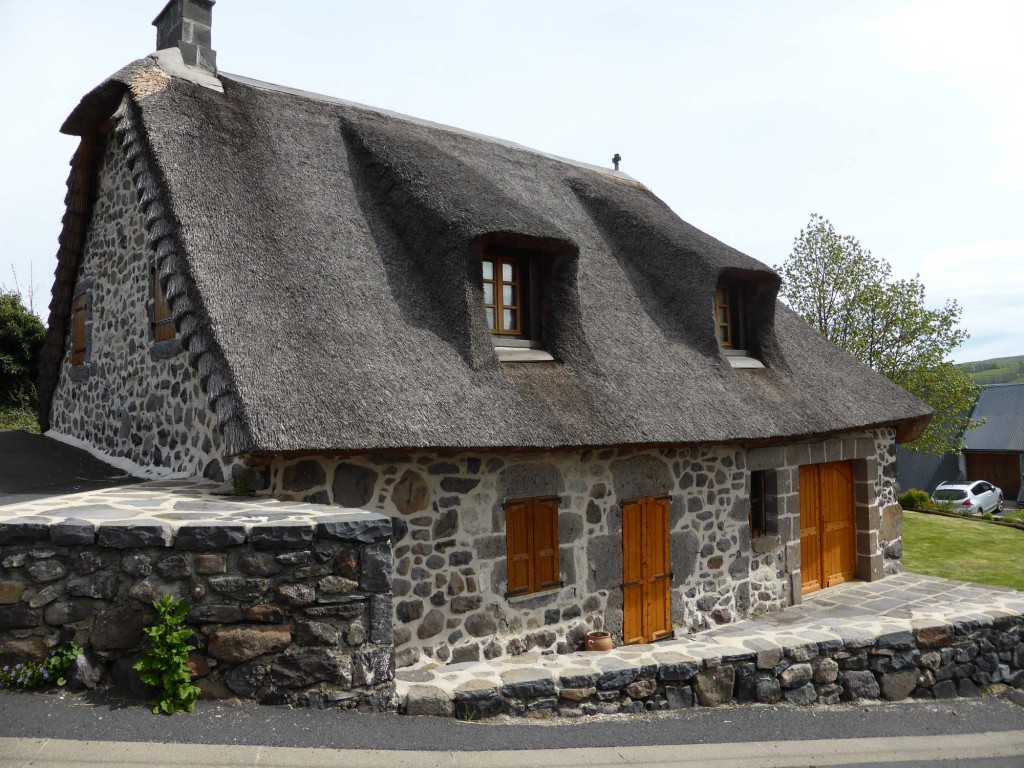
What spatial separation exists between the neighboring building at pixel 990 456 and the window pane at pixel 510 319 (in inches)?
1007

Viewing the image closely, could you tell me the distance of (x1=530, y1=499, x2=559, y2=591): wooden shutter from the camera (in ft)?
22.4

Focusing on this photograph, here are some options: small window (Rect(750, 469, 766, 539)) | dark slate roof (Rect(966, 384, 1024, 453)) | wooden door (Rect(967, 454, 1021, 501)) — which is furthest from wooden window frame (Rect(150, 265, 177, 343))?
wooden door (Rect(967, 454, 1021, 501))

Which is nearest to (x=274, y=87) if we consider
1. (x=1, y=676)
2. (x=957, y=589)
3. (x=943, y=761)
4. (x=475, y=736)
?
(x=1, y=676)

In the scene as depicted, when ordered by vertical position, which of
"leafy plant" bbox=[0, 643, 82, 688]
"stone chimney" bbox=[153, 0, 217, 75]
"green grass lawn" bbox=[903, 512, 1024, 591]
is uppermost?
"stone chimney" bbox=[153, 0, 217, 75]

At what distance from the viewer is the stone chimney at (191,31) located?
8.14 metres

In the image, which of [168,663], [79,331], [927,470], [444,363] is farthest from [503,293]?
[927,470]

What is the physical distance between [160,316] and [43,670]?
4.07 m

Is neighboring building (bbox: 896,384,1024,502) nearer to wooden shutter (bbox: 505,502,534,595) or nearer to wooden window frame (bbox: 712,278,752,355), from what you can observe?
wooden window frame (bbox: 712,278,752,355)

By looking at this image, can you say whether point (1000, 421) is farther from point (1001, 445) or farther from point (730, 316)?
point (730, 316)

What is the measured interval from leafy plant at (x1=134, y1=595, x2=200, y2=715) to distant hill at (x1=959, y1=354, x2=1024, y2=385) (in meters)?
90.1

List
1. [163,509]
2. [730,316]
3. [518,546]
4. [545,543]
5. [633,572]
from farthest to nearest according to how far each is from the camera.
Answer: [730,316] → [633,572] → [545,543] → [518,546] → [163,509]

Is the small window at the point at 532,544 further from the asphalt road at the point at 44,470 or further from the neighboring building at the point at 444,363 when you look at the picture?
the asphalt road at the point at 44,470

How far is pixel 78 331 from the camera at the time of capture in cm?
918

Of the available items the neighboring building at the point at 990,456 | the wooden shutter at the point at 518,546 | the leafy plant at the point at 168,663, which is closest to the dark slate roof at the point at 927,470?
the neighboring building at the point at 990,456
